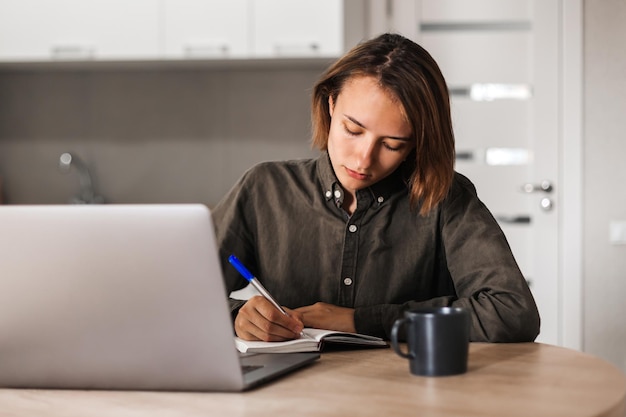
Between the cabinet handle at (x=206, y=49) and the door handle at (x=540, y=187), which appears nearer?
the cabinet handle at (x=206, y=49)

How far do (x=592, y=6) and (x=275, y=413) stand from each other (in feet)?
9.70

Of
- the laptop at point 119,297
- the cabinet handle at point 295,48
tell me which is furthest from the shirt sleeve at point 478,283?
the cabinet handle at point 295,48

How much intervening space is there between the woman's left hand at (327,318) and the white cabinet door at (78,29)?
6.85ft

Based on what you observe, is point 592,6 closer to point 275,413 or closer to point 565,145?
point 565,145

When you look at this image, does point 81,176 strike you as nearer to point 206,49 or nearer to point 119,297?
point 206,49

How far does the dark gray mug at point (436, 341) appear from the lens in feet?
3.96

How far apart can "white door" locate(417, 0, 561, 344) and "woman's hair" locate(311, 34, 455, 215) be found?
6.02ft

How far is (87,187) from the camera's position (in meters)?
3.77

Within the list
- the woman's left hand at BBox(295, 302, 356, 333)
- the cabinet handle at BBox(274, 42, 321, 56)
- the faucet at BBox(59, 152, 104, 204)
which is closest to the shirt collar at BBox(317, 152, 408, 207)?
the woman's left hand at BBox(295, 302, 356, 333)

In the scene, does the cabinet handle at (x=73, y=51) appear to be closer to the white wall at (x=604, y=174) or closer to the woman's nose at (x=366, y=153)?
the white wall at (x=604, y=174)

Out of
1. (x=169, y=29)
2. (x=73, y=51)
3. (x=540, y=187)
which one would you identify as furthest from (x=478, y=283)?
(x=73, y=51)

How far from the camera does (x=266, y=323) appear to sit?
1.45 meters

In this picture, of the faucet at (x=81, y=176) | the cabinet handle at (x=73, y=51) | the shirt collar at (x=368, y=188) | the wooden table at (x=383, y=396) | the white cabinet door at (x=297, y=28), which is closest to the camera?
the wooden table at (x=383, y=396)

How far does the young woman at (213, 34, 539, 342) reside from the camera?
1577 millimetres
